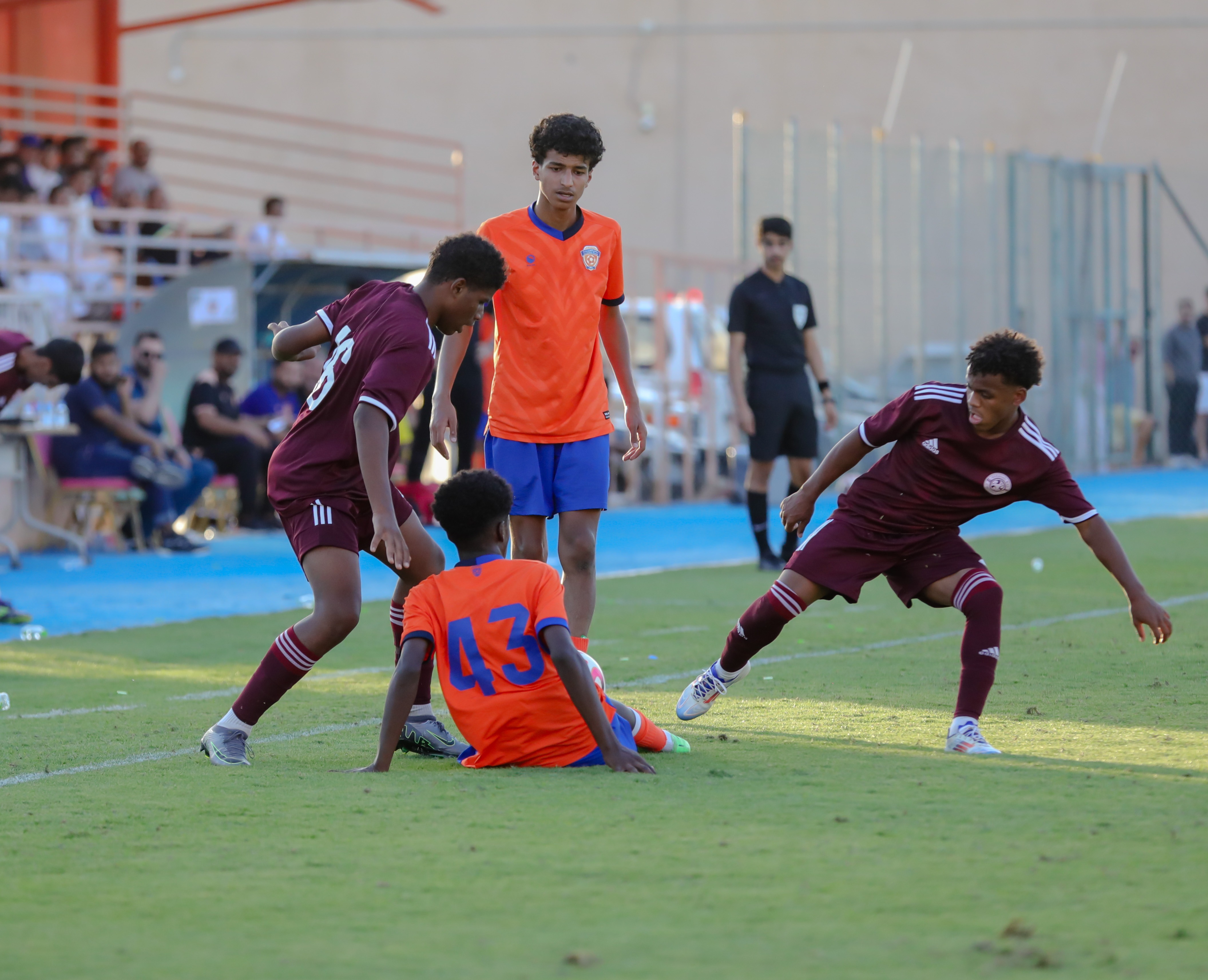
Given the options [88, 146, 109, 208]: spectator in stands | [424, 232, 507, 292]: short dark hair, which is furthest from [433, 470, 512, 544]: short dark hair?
[88, 146, 109, 208]: spectator in stands

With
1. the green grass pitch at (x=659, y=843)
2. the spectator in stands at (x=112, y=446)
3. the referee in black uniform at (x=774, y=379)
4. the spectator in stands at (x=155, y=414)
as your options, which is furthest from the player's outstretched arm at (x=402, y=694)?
the spectator in stands at (x=155, y=414)

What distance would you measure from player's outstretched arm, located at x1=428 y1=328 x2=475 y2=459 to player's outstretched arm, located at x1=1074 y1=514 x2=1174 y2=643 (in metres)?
2.13

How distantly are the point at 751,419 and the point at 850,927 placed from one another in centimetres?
812

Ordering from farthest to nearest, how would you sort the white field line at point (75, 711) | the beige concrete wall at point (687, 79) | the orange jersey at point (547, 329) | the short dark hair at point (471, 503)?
the beige concrete wall at point (687, 79)
the white field line at point (75, 711)
the orange jersey at point (547, 329)
the short dark hair at point (471, 503)

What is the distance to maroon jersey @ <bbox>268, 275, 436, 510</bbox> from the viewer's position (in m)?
5.15

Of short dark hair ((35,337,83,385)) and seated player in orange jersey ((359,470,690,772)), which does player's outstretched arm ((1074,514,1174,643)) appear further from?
short dark hair ((35,337,83,385))

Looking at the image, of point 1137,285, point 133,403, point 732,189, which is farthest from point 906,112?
point 133,403

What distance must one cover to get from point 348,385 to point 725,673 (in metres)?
1.62

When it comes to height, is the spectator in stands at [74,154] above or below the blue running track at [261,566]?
above

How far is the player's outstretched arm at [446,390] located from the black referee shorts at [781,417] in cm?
475

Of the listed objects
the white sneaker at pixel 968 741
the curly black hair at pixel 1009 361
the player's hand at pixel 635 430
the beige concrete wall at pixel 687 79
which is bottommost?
the white sneaker at pixel 968 741

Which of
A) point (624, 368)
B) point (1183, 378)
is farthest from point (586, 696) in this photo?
point (1183, 378)

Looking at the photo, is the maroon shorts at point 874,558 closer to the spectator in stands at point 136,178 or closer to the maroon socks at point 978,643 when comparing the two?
the maroon socks at point 978,643

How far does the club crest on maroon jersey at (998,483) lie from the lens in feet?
17.8
